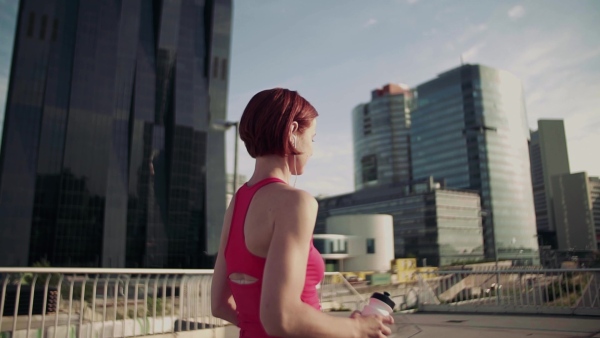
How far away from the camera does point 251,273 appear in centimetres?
140

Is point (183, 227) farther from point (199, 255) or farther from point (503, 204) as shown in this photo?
point (503, 204)

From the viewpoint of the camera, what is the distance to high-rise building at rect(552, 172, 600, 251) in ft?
516

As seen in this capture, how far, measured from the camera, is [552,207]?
176 metres

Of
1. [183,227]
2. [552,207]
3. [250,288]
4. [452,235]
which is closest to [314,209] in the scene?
[250,288]

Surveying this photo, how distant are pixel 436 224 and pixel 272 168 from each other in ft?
372

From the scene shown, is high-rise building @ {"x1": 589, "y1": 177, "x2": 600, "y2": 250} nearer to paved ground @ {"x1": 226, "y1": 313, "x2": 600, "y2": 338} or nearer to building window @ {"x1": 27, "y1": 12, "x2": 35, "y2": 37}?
building window @ {"x1": 27, "y1": 12, "x2": 35, "y2": 37}

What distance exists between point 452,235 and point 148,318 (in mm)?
112420

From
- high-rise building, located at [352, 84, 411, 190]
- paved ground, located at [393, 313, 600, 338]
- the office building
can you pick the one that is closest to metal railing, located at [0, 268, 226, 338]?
paved ground, located at [393, 313, 600, 338]

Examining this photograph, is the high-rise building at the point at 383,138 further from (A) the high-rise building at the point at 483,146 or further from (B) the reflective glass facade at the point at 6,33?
(B) the reflective glass facade at the point at 6,33

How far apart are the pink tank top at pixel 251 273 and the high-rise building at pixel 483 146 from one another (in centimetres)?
13663

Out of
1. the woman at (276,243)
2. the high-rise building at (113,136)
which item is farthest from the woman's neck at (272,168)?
the high-rise building at (113,136)

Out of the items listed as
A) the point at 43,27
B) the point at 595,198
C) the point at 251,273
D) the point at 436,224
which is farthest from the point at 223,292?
the point at 595,198

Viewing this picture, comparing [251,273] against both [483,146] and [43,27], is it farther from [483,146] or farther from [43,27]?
[483,146]

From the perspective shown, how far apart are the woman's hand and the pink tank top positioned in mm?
143
